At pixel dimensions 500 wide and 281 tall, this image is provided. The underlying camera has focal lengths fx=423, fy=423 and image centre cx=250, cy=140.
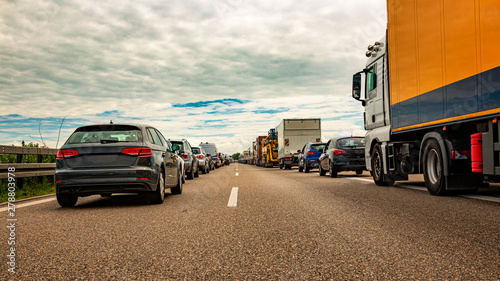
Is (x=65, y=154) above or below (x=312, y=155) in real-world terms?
above

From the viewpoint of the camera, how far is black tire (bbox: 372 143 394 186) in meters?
10.8

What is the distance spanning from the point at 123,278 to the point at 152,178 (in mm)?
4278

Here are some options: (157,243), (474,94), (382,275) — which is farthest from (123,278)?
(474,94)

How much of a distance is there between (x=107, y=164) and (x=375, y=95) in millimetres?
7156

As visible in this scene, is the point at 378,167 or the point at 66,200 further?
the point at 378,167

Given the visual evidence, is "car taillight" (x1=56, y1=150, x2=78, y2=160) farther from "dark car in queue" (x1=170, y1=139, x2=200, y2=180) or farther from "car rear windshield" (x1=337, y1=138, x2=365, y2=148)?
"car rear windshield" (x1=337, y1=138, x2=365, y2=148)

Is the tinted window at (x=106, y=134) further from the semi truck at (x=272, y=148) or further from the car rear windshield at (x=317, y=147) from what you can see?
the semi truck at (x=272, y=148)

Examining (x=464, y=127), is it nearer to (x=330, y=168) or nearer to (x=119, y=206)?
(x=119, y=206)

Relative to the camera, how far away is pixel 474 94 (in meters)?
6.26

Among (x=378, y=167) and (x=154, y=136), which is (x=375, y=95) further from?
(x=154, y=136)

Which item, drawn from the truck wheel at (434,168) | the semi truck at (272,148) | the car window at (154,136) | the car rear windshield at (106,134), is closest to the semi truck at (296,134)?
the semi truck at (272,148)

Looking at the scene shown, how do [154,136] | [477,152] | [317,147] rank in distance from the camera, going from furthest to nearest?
[317,147], [154,136], [477,152]

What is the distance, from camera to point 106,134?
7500 mm

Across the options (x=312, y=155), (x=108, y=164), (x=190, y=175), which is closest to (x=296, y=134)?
(x=312, y=155)
